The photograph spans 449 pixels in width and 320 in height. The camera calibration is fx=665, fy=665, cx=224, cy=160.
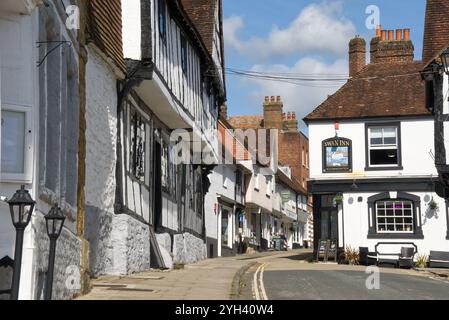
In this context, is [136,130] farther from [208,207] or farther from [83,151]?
[208,207]

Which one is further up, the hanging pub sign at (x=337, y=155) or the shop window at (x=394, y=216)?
the hanging pub sign at (x=337, y=155)

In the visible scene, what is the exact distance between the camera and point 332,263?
26516 millimetres

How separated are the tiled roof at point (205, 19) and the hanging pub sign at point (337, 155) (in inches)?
250

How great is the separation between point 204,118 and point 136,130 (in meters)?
7.81

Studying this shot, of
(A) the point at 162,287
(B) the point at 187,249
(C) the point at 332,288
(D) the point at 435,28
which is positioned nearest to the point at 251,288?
(C) the point at 332,288

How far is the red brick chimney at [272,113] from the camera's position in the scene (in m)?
58.2

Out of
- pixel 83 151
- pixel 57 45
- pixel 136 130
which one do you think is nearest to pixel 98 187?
pixel 83 151

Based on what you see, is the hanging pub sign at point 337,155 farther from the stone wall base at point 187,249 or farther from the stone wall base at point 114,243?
the stone wall base at point 114,243

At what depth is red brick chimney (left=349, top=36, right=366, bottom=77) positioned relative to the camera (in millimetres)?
32250

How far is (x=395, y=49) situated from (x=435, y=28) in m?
4.52

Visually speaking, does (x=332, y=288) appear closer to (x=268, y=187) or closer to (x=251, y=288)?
(x=251, y=288)

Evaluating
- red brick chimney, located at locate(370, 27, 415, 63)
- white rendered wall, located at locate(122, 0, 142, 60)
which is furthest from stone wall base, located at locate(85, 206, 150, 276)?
red brick chimney, located at locate(370, 27, 415, 63)

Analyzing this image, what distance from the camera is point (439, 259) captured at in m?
24.7

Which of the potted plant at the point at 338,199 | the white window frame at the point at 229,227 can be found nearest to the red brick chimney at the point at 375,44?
the potted plant at the point at 338,199
